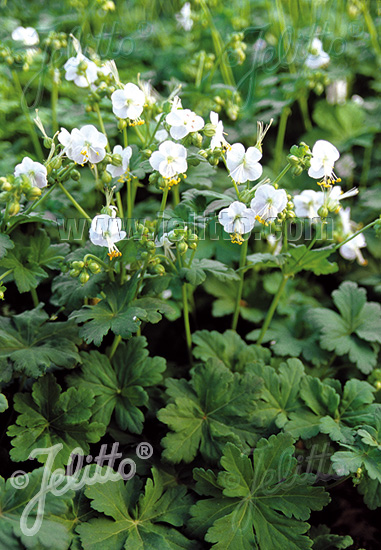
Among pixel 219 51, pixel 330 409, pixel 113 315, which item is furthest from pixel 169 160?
pixel 219 51

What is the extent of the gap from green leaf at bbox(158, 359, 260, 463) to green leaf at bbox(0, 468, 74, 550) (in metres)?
0.42

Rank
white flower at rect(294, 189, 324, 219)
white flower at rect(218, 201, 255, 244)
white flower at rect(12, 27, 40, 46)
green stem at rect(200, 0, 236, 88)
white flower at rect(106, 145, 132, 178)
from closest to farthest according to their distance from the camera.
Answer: white flower at rect(218, 201, 255, 244)
white flower at rect(106, 145, 132, 178)
white flower at rect(294, 189, 324, 219)
white flower at rect(12, 27, 40, 46)
green stem at rect(200, 0, 236, 88)

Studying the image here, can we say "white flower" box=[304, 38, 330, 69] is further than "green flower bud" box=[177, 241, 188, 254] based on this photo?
Yes

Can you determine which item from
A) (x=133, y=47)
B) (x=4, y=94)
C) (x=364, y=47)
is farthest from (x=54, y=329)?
(x=364, y=47)

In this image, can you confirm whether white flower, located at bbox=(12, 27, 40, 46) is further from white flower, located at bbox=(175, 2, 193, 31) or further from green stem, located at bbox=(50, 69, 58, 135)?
white flower, located at bbox=(175, 2, 193, 31)

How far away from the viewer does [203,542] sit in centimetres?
154

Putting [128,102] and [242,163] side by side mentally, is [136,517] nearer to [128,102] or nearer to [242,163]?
[242,163]

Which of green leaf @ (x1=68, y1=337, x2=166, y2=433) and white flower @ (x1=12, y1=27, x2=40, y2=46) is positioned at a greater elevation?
white flower @ (x1=12, y1=27, x2=40, y2=46)

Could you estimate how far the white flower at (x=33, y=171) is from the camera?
149cm

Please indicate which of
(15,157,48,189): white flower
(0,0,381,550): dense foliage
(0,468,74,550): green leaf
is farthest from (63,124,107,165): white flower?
(0,468,74,550): green leaf

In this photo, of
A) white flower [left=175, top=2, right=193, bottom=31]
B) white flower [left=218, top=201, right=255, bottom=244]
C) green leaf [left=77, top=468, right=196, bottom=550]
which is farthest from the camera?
white flower [left=175, top=2, right=193, bottom=31]

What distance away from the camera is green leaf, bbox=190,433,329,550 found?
4.85 ft

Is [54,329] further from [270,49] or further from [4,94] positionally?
[270,49]

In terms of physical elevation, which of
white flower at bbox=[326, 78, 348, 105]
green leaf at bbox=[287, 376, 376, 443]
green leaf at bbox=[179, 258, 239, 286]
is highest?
white flower at bbox=[326, 78, 348, 105]
